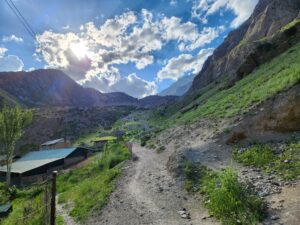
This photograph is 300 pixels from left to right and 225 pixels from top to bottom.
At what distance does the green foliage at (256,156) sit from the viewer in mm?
16891

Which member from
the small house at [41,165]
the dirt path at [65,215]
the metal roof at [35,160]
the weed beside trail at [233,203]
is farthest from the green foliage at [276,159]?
the metal roof at [35,160]

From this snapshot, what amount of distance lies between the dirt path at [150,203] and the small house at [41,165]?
3435cm

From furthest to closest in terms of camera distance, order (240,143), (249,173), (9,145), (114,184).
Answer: (9,145) → (114,184) → (240,143) → (249,173)

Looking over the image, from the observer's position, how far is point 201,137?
90.6 ft

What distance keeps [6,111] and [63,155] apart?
15.8 m

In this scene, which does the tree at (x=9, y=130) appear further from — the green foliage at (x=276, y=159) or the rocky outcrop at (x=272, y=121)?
the green foliage at (x=276, y=159)

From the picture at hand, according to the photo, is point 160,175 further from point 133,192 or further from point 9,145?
point 9,145

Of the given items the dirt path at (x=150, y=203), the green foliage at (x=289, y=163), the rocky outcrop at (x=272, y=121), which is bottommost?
the dirt path at (x=150, y=203)

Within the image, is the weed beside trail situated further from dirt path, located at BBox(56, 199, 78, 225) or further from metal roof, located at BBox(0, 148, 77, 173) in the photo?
metal roof, located at BBox(0, 148, 77, 173)

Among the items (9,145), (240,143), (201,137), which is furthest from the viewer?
(9,145)

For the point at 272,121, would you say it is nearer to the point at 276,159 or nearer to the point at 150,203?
the point at 276,159

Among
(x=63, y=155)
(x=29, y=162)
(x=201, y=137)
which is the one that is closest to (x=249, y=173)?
(x=201, y=137)

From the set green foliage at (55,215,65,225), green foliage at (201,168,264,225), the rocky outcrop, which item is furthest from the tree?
green foliage at (201,168,264,225)

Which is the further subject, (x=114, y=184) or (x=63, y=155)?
(x=63, y=155)
